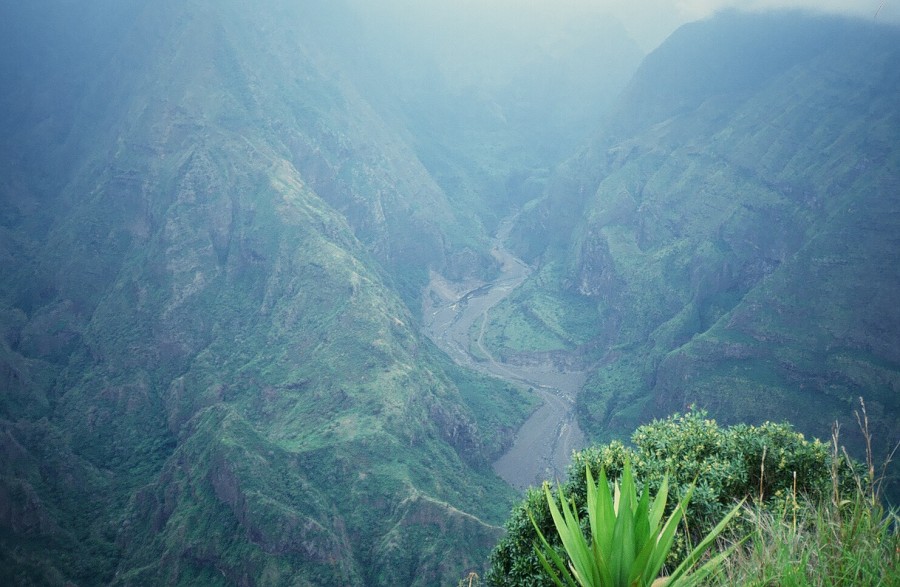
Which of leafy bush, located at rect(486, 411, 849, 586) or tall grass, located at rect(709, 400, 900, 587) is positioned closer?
tall grass, located at rect(709, 400, 900, 587)

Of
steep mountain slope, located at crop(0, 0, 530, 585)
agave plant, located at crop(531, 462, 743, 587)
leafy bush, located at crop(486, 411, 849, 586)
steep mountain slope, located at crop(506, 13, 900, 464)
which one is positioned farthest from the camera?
steep mountain slope, located at crop(506, 13, 900, 464)

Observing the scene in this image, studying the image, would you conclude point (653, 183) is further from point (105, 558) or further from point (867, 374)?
point (105, 558)

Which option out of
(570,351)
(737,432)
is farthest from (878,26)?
(737,432)

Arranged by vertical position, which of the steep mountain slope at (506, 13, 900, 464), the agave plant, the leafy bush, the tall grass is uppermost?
the agave plant

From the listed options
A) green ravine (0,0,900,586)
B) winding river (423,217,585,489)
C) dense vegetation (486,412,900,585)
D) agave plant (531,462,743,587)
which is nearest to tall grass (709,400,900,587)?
agave plant (531,462,743,587)

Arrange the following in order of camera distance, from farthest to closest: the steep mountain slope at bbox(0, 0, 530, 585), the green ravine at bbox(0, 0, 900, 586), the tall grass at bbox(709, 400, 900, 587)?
the green ravine at bbox(0, 0, 900, 586) → the steep mountain slope at bbox(0, 0, 530, 585) → the tall grass at bbox(709, 400, 900, 587)

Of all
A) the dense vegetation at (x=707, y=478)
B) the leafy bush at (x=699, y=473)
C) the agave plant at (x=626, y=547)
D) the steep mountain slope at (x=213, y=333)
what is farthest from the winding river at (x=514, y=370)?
the agave plant at (x=626, y=547)

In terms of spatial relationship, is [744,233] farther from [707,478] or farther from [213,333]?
[707,478]

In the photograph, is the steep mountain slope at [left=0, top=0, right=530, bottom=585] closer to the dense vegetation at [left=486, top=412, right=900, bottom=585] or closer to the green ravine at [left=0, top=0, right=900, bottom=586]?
the green ravine at [left=0, top=0, right=900, bottom=586]
